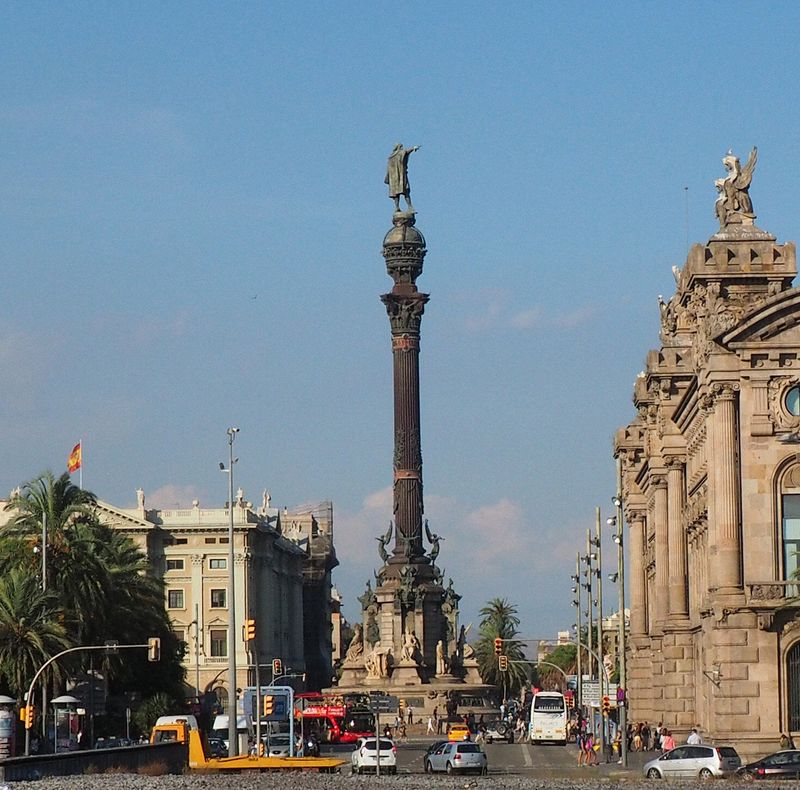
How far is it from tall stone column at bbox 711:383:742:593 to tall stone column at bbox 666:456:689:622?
15.5 metres

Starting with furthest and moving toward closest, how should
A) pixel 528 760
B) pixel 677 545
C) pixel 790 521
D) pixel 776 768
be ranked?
1. pixel 677 545
2. pixel 528 760
3. pixel 790 521
4. pixel 776 768

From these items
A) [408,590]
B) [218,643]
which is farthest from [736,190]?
[218,643]

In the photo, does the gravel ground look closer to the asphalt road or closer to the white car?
Answer: the asphalt road

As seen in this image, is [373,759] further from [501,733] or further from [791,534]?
[501,733]

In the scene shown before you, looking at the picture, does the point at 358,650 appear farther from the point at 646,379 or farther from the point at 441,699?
the point at 646,379

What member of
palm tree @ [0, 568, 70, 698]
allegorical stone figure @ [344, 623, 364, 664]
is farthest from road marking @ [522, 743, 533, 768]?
allegorical stone figure @ [344, 623, 364, 664]

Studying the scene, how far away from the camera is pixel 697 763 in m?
62.7

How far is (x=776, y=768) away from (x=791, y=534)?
49.4 feet

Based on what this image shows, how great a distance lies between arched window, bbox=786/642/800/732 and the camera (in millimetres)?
69812

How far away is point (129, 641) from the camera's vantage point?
108500 millimetres

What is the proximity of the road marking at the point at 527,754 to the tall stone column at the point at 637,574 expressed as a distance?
8219 mm

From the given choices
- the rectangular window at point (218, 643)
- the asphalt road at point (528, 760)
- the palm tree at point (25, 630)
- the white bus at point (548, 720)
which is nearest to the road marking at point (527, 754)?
the asphalt road at point (528, 760)

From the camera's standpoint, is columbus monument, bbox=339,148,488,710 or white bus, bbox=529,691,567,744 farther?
columbus monument, bbox=339,148,488,710

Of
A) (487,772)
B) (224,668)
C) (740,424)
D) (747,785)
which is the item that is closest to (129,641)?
(487,772)
